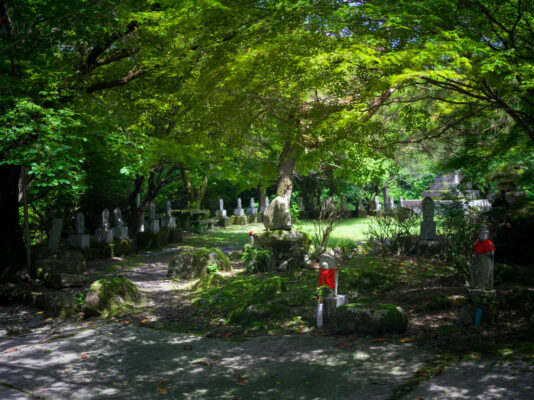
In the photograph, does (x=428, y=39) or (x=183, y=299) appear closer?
(x=428, y=39)

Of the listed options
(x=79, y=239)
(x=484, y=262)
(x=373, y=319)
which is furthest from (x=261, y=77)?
(x=79, y=239)

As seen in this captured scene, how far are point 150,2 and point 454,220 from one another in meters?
8.67

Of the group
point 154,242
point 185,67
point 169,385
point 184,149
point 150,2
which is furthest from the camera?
point 154,242

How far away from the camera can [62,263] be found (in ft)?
42.0

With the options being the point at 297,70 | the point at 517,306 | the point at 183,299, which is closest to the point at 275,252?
the point at 183,299

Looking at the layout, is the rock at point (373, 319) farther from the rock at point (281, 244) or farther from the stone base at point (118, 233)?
the stone base at point (118, 233)

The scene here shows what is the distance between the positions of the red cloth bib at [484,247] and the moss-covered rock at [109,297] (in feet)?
21.3

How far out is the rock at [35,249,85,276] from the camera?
11.9 meters

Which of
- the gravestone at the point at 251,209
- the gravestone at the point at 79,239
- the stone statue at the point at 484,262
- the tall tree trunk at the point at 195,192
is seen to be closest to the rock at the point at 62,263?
the gravestone at the point at 79,239

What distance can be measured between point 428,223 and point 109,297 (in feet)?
28.1

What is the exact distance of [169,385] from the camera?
227 inches

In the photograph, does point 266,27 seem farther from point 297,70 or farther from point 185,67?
point 185,67

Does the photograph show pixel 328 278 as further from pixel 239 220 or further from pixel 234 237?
pixel 239 220

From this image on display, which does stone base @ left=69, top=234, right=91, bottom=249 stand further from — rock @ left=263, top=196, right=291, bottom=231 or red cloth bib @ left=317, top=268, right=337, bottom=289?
red cloth bib @ left=317, top=268, right=337, bottom=289
